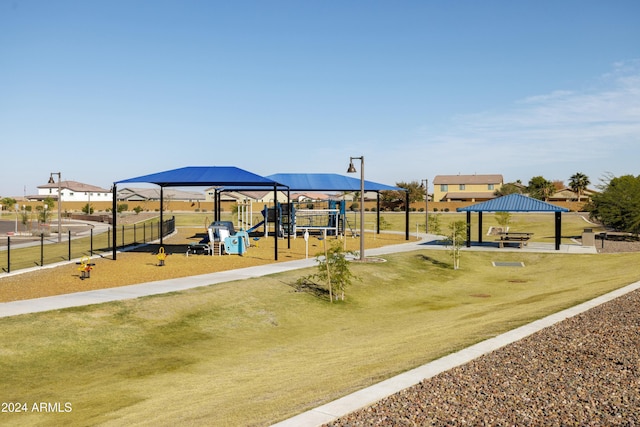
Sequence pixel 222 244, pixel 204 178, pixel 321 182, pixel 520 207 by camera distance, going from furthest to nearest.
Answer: pixel 321 182
pixel 520 207
pixel 222 244
pixel 204 178

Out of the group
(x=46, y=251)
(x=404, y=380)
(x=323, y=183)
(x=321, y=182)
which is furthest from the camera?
(x=321, y=182)

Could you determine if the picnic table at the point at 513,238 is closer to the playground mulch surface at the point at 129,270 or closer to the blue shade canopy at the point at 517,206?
the blue shade canopy at the point at 517,206

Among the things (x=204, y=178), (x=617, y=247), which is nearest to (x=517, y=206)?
(x=617, y=247)

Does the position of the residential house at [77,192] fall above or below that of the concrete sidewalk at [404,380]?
above

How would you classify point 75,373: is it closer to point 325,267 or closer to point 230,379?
point 230,379

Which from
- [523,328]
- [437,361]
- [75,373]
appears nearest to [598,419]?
[437,361]

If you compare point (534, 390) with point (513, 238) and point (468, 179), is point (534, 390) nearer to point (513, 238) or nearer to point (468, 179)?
point (513, 238)

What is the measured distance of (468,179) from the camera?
12612 cm

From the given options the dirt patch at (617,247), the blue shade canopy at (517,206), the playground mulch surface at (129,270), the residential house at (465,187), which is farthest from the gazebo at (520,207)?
the residential house at (465,187)

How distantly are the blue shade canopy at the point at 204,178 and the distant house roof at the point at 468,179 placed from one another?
10152 centimetres

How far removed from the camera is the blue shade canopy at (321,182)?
42.1m

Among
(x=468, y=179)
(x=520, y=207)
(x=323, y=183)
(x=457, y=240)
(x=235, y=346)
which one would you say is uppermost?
(x=468, y=179)

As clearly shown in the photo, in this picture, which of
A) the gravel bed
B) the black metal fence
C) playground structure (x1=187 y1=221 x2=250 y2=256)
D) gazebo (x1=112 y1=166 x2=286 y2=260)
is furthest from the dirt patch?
the black metal fence

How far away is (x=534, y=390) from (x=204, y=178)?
2368 cm
